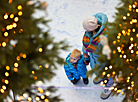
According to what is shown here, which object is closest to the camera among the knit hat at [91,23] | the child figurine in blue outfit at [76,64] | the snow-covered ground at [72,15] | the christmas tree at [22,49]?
the christmas tree at [22,49]

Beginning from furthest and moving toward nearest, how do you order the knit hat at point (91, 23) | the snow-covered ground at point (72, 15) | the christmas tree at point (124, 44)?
the snow-covered ground at point (72, 15)
the knit hat at point (91, 23)
the christmas tree at point (124, 44)

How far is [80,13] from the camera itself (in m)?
2.99

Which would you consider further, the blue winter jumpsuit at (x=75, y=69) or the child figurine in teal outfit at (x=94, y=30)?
the blue winter jumpsuit at (x=75, y=69)

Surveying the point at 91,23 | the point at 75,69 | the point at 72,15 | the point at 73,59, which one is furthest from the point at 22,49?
the point at 72,15

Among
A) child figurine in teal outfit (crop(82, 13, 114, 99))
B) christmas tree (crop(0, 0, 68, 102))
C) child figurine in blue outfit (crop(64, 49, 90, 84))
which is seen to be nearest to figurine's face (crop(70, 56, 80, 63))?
child figurine in blue outfit (crop(64, 49, 90, 84))

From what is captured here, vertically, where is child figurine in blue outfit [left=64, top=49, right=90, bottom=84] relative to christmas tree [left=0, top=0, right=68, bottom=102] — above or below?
below

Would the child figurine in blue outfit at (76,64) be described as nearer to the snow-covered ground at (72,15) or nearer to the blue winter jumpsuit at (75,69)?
the blue winter jumpsuit at (75,69)

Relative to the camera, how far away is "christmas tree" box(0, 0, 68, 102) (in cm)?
101

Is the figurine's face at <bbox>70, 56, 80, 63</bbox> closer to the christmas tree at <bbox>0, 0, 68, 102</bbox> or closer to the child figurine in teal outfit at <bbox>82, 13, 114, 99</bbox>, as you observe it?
the child figurine in teal outfit at <bbox>82, 13, 114, 99</bbox>

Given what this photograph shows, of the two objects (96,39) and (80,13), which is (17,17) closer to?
(96,39)

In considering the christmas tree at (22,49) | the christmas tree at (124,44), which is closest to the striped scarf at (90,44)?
the christmas tree at (124,44)

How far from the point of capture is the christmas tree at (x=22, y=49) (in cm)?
101

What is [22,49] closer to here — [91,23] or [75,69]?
[91,23]

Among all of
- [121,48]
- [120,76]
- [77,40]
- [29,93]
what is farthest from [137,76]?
[77,40]
